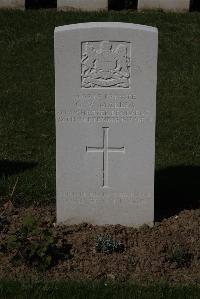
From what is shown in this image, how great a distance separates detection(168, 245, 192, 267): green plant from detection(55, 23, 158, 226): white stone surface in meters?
0.65

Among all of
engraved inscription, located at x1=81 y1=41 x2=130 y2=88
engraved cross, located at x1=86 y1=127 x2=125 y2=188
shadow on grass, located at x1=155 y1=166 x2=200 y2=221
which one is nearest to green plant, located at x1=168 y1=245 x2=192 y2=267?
shadow on grass, located at x1=155 y1=166 x2=200 y2=221

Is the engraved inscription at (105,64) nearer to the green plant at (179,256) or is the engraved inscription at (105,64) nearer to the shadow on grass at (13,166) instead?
the green plant at (179,256)

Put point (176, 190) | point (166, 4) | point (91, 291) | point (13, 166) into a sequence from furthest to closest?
point (166, 4) < point (13, 166) < point (176, 190) < point (91, 291)

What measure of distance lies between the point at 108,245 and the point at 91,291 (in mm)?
695

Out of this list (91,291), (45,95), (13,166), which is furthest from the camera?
(45,95)

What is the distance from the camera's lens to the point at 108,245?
232 inches

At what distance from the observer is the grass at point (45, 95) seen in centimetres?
793

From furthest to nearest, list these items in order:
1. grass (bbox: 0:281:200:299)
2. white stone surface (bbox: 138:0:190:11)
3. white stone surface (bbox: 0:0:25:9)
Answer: white stone surface (bbox: 138:0:190:11), white stone surface (bbox: 0:0:25:9), grass (bbox: 0:281:200:299)

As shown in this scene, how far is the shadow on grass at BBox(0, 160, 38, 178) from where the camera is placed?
25.4 feet

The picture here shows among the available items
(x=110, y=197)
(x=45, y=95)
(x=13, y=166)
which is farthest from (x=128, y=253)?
(x=45, y=95)

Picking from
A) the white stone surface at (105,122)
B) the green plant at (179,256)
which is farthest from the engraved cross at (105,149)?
→ the green plant at (179,256)

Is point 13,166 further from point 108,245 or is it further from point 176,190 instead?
point 108,245

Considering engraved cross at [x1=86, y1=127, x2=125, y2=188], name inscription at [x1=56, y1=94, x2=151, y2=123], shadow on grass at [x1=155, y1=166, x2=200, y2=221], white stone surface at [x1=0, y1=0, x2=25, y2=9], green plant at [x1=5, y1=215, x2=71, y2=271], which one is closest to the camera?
green plant at [x1=5, y1=215, x2=71, y2=271]

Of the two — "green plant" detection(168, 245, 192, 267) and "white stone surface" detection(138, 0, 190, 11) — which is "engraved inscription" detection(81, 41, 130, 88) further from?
"white stone surface" detection(138, 0, 190, 11)
